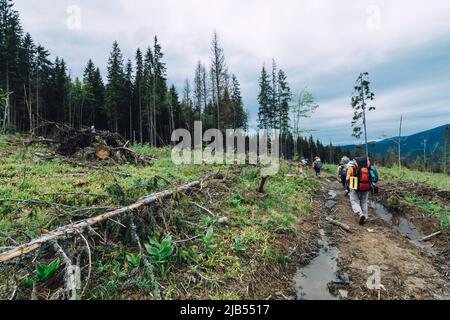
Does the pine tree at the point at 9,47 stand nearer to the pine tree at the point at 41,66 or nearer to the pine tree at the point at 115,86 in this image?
the pine tree at the point at 41,66

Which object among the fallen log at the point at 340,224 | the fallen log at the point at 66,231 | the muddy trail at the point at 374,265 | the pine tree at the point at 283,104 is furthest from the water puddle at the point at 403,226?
the pine tree at the point at 283,104

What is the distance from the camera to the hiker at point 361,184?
829 centimetres

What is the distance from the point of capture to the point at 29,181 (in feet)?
25.7

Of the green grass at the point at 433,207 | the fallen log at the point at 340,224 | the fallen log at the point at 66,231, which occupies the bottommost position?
the fallen log at the point at 340,224

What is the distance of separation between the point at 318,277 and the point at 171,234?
10.9ft

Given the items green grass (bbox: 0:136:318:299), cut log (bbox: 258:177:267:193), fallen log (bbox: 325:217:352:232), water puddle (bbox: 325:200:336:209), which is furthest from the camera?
water puddle (bbox: 325:200:336:209)

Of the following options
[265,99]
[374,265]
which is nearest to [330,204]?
[374,265]

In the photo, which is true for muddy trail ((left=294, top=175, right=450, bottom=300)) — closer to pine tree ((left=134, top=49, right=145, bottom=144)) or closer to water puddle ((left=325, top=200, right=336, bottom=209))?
water puddle ((left=325, top=200, right=336, bottom=209))

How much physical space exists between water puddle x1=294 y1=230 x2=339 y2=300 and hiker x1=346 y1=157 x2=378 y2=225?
2954mm

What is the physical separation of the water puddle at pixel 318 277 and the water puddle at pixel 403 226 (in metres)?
2.80

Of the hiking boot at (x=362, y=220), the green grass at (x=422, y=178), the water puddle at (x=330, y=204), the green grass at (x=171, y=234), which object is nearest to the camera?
the green grass at (x=171, y=234)

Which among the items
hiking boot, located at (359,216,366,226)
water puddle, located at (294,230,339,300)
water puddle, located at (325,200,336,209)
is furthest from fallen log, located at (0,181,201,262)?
water puddle, located at (325,200,336,209)

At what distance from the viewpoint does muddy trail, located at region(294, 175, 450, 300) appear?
4371mm
